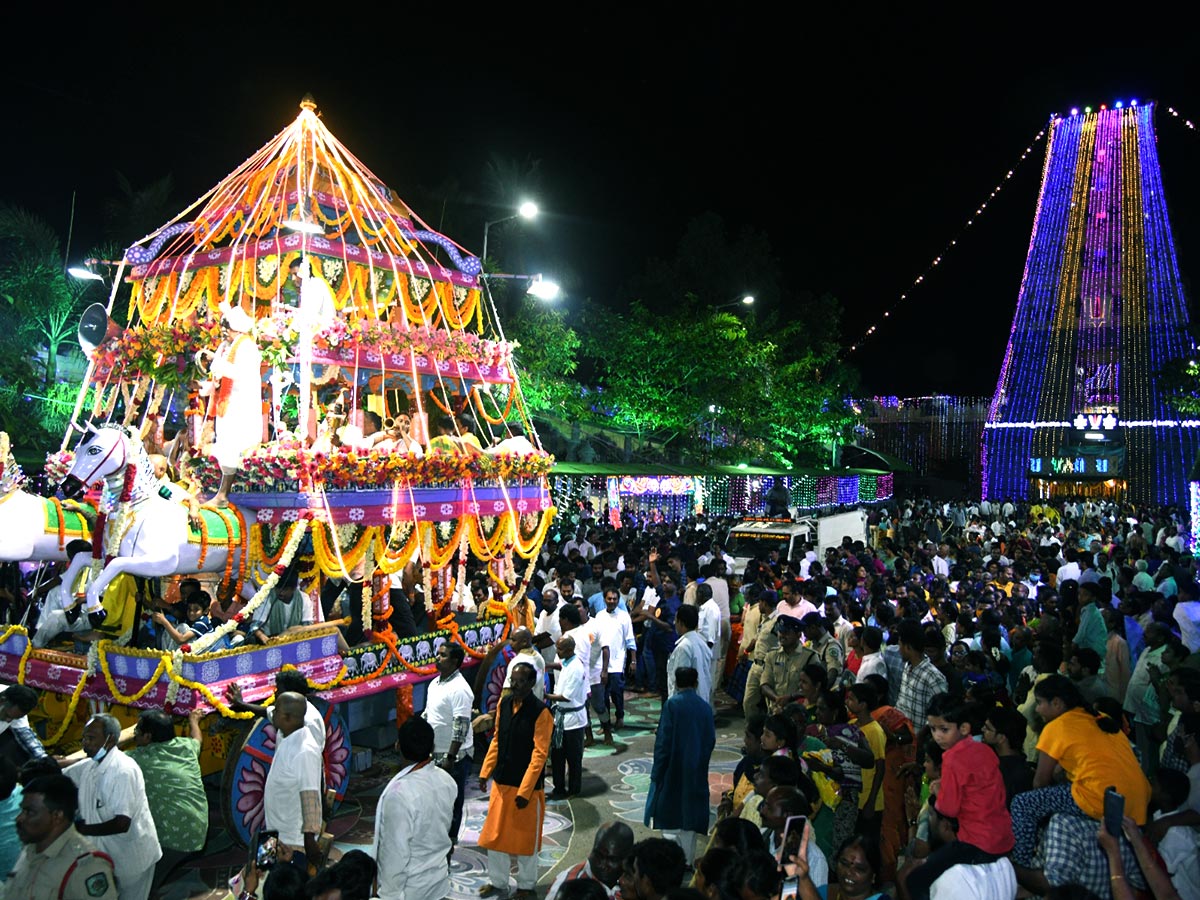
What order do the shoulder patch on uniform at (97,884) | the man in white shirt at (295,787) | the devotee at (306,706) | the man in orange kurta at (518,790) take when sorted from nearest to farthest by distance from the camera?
the shoulder patch on uniform at (97,884), the man in white shirt at (295,787), the devotee at (306,706), the man in orange kurta at (518,790)

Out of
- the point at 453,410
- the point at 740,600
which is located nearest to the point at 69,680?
the point at 453,410

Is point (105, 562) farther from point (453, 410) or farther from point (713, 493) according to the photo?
point (713, 493)

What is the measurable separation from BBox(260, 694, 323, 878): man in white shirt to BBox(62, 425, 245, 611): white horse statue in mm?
2834

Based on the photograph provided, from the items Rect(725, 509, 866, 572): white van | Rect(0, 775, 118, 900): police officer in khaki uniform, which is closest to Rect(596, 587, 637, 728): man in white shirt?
Rect(0, 775, 118, 900): police officer in khaki uniform

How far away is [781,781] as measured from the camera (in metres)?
4.62

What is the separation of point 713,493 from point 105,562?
2367 cm

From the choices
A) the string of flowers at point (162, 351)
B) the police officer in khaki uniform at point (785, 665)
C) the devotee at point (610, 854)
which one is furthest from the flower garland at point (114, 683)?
the police officer in khaki uniform at point (785, 665)

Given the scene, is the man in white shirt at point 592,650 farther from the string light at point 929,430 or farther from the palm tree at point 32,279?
the string light at point 929,430

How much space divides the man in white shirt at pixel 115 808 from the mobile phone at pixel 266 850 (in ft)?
2.13

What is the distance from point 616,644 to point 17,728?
5.41 meters

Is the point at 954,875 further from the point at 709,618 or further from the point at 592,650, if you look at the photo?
the point at 709,618

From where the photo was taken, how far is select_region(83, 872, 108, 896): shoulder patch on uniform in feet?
13.9

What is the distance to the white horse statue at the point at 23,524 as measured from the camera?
25.8ft

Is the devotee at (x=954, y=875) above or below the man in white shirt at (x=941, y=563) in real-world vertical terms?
below
